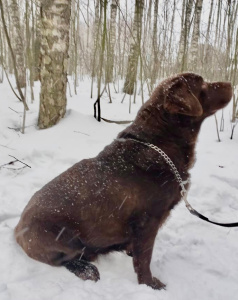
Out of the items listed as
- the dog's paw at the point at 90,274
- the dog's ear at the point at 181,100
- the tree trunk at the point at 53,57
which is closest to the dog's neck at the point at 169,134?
the dog's ear at the point at 181,100

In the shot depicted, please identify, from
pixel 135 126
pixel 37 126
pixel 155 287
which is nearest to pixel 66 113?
pixel 37 126

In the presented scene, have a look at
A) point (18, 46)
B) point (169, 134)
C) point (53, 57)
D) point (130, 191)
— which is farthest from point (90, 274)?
point (18, 46)

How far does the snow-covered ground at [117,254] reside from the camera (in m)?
1.95

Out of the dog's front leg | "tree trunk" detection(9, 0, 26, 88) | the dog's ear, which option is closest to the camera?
the dog's ear

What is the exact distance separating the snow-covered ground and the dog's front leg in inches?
3.2

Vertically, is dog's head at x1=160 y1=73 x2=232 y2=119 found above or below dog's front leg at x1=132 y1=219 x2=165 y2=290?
above

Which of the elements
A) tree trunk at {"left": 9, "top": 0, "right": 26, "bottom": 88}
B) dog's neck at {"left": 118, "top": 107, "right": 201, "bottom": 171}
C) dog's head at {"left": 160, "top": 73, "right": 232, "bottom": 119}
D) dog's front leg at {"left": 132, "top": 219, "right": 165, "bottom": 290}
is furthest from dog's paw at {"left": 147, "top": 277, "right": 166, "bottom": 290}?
tree trunk at {"left": 9, "top": 0, "right": 26, "bottom": 88}

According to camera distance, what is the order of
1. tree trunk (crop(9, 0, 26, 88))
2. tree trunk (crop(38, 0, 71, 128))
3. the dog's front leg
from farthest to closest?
A: tree trunk (crop(9, 0, 26, 88))
tree trunk (crop(38, 0, 71, 128))
the dog's front leg

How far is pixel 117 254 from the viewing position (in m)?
2.46

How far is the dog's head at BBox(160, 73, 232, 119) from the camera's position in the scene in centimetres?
188

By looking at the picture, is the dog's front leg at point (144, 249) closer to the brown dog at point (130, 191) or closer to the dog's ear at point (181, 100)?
the brown dog at point (130, 191)

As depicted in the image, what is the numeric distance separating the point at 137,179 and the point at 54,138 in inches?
113

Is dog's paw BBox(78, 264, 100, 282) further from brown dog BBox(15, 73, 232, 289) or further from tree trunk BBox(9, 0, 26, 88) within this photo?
tree trunk BBox(9, 0, 26, 88)

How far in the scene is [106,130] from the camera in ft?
16.3
